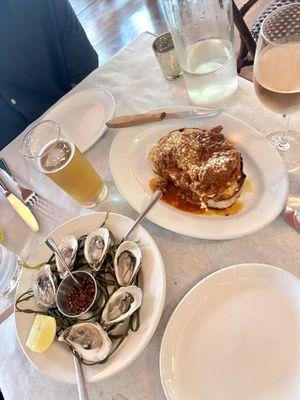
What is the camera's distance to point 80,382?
28.5 inches

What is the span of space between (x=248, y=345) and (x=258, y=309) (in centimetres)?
7

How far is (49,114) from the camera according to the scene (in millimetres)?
1241

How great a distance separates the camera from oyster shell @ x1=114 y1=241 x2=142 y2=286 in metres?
0.82

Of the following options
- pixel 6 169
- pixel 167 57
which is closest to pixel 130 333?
pixel 6 169

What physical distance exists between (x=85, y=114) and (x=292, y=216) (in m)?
0.72

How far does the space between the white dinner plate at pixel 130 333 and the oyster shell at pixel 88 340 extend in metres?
0.03

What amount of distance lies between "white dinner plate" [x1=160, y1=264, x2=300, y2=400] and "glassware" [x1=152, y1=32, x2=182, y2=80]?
0.67 m

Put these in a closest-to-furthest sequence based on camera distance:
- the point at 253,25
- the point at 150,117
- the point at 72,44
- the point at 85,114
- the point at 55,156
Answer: the point at 55,156
the point at 150,117
the point at 85,114
the point at 72,44
the point at 253,25

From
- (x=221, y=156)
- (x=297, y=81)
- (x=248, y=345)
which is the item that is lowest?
(x=248, y=345)

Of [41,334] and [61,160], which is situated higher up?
[61,160]

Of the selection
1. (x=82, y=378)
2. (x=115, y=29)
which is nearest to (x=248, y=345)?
(x=82, y=378)

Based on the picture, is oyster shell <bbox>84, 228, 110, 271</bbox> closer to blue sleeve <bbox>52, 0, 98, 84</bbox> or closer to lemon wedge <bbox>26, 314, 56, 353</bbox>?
lemon wedge <bbox>26, 314, 56, 353</bbox>

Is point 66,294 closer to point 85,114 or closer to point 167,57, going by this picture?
point 85,114

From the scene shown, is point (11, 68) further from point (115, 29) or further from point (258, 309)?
point (115, 29)
